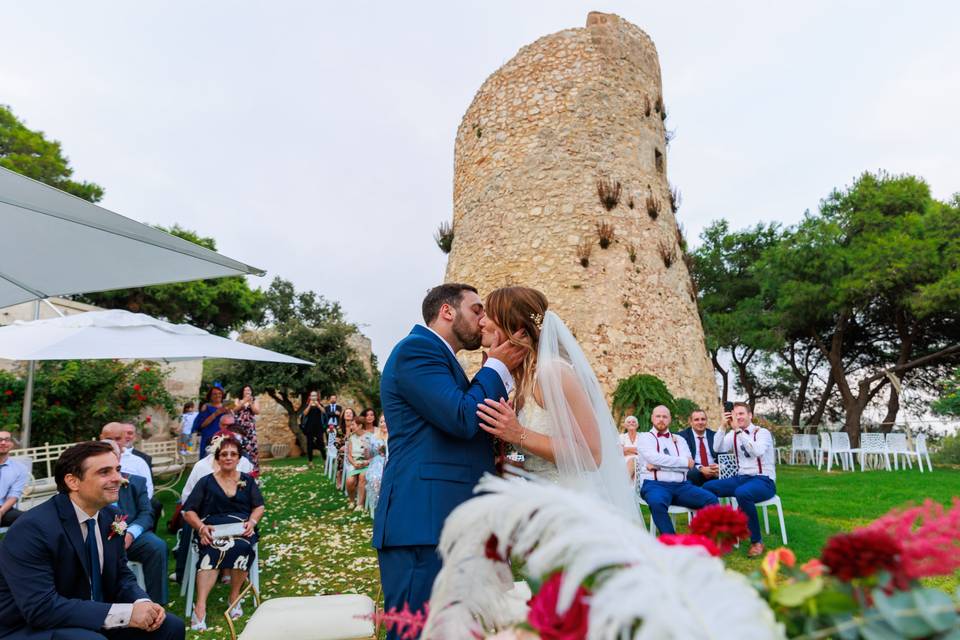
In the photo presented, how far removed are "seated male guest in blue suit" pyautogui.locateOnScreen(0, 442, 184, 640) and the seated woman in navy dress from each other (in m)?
1.68

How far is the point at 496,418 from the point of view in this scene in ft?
7.29

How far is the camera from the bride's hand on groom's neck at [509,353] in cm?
251

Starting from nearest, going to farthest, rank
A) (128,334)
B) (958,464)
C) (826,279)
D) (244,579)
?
1. (244,579)
2. (128,334)
3. (958,464)
4. (826,279)

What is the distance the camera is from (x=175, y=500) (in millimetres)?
9570

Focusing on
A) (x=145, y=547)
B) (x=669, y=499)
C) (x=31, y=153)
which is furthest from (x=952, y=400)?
(x=31, y=153)

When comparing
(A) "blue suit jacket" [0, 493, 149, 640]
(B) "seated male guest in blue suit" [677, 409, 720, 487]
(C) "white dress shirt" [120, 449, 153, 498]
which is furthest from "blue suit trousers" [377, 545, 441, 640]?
(B) "seated male guest in blue suit" [677, 409, 720, 487]

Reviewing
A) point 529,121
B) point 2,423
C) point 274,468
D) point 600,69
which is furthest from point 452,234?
point 2,423

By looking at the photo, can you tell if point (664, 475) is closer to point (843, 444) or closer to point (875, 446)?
point (875, 446)

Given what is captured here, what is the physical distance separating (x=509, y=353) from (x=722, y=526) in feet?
5.49

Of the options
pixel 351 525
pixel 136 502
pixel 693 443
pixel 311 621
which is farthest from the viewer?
pixel 351 525

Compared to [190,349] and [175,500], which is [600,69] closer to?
[190,349]

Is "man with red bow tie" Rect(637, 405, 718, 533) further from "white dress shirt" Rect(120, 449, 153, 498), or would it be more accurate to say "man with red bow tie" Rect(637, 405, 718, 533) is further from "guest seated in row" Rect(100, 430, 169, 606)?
"white dress shirt" Rect(120, 449, 153, 498)

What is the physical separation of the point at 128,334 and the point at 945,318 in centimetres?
2178

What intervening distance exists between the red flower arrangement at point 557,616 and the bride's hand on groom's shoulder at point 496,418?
4.68 ft
